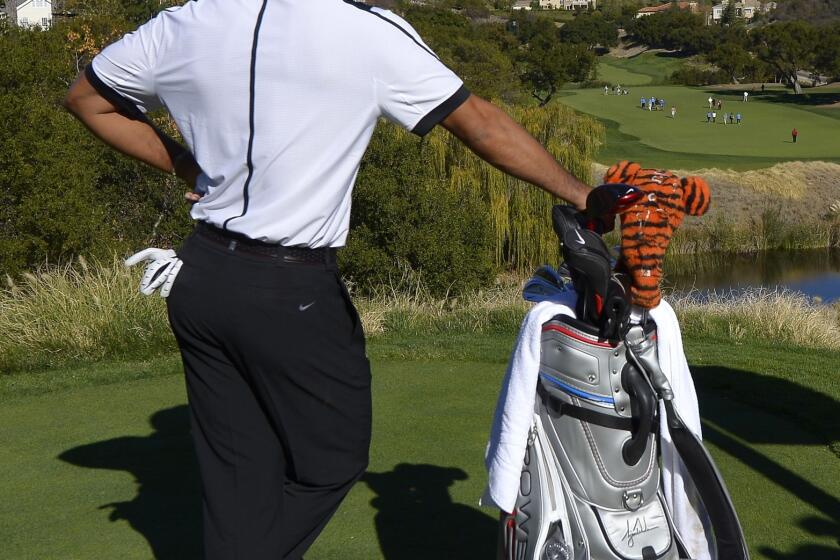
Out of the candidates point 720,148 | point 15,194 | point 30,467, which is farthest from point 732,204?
point 30,467

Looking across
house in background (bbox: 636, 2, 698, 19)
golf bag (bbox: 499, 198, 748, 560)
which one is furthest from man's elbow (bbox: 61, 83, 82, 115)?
house in background (bbox: 636, 2, 698, 19)

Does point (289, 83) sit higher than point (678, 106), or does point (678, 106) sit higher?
point (289, 83)

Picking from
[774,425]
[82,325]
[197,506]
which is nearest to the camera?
[197,506]

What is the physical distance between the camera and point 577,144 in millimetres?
23844

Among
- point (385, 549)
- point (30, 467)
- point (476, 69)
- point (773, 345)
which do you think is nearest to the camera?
point (385, 549)

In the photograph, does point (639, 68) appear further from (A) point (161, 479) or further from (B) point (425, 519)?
(B) point (425, 519)

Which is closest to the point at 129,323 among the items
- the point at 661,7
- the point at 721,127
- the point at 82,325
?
the point at 82,325

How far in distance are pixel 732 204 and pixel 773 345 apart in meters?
21.8

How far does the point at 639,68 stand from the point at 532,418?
96908 millimetres

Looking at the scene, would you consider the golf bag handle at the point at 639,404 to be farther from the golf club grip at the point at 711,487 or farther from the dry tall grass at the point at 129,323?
the dry tall grass at the point at 129,323

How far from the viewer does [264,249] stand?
111 inches

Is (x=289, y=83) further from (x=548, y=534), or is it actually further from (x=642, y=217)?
(x=548, y=534)

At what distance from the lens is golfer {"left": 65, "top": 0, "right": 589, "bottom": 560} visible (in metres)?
2.74

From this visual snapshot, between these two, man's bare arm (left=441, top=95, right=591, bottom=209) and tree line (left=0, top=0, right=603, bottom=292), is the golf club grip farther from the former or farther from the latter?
tree line (left=0, top=0, right=603, bottom=292)
